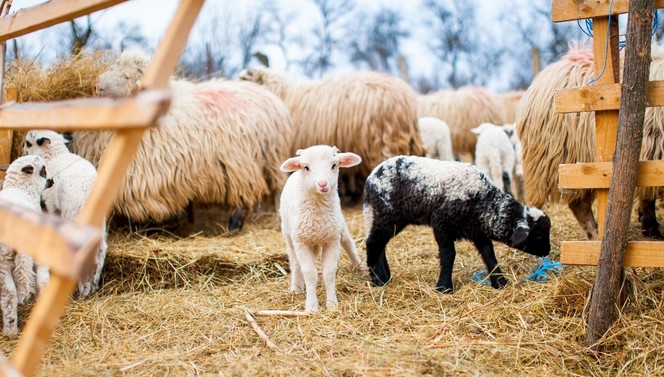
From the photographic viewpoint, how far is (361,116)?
901 cm

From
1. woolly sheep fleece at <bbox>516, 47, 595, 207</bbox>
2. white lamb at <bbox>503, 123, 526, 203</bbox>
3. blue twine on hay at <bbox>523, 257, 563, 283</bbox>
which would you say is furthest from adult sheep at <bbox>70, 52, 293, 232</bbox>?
blue twine on hay at <bbox>523, 257, 563, 283</bbox>

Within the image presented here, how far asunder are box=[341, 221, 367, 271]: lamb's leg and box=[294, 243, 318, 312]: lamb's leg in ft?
2.10

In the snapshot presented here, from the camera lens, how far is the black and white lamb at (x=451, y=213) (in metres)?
4.66

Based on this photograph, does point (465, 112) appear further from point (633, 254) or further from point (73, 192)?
point (633, 254)

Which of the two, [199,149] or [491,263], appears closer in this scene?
[491,263]

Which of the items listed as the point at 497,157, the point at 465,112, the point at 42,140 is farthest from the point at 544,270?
the point at 465,112

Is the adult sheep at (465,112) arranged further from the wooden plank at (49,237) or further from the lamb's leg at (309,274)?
the wooden plank at (49,237)

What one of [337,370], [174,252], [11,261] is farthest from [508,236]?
[11,261]

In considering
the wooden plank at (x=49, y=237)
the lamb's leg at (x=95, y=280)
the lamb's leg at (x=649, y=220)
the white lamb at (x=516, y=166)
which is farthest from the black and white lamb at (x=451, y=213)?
the white lamb at (x=516, y=166)

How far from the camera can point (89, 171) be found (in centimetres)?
557

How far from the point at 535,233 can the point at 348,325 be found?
1650mm

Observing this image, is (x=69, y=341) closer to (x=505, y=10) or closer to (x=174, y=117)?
(x=174, y=117)

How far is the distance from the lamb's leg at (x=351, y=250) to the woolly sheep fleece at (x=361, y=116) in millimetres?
3744

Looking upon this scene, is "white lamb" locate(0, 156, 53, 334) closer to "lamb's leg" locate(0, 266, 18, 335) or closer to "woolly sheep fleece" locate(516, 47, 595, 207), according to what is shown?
"lamb's leg" locate(0, 266, 18, 335)
